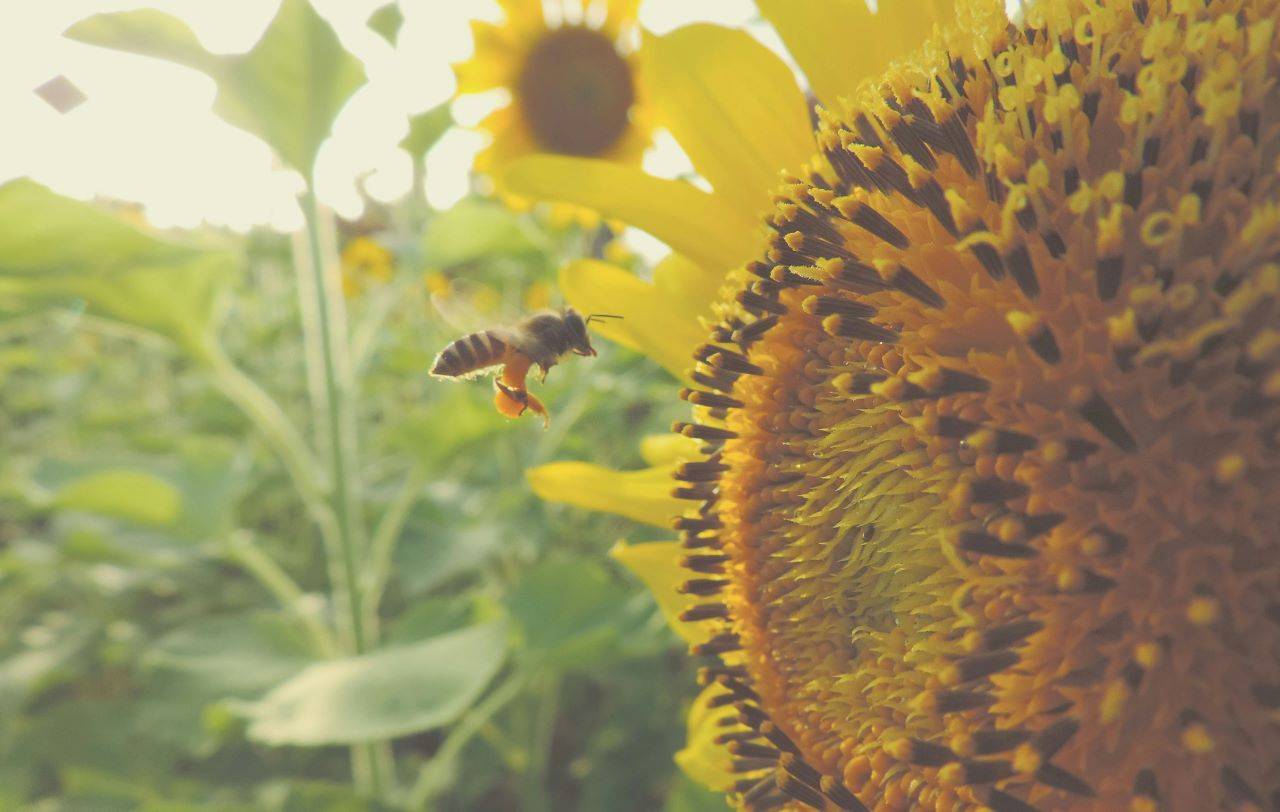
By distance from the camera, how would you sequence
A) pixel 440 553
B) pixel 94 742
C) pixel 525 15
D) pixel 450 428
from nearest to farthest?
pixel 450 428 < pixel 440 553 < pixel 94 742 < pixel 525 15

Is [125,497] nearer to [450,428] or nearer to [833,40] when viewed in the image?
[450,428]

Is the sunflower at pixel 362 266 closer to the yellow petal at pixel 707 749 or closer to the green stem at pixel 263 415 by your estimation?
the green stem at pixel 263 415

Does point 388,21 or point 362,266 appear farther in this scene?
point 362,266

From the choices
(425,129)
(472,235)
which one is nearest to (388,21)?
(425,129)

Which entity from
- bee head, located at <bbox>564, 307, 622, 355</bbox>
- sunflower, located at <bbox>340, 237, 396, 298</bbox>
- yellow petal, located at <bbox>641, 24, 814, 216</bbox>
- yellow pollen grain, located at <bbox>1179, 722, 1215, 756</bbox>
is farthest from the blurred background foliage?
sunflower, located at <bbox>340, 237, 396, 298</bbox>

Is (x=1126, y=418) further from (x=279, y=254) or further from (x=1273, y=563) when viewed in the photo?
(x=279, y=254)
